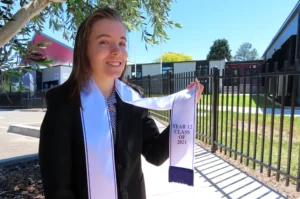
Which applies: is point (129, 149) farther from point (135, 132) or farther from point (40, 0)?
point (40, 0)

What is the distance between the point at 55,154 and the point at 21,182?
299 centimetres

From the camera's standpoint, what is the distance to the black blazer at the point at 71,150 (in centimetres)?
131

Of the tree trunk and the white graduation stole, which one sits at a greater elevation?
the tree trunk

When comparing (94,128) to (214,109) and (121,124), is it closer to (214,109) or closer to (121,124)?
(121,124)

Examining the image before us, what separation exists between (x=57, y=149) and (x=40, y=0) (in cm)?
239

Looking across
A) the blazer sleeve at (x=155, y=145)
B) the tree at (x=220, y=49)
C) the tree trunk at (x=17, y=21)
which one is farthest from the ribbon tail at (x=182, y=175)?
the tree at (x=220, y=49)

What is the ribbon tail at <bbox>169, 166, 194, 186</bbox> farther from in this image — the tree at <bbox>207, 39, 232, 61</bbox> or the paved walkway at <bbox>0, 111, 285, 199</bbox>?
the tree at <bbox>207, 39, 232, 61</bbox>

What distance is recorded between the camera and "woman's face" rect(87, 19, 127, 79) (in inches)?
58.1

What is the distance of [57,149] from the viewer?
130 centimetres

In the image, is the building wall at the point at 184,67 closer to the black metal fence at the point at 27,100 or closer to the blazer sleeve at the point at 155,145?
the black metal fence at the point at 27,100

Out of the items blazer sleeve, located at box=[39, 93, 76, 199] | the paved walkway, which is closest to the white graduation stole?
blazer sleeve, located at box=[39, 93, 76, 199]

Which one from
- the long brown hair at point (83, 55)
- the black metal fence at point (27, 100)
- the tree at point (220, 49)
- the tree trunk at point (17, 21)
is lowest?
the black metal fence at point (27, 100)

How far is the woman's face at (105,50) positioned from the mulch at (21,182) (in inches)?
101

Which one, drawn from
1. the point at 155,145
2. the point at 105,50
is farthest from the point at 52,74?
the point at 105,50
